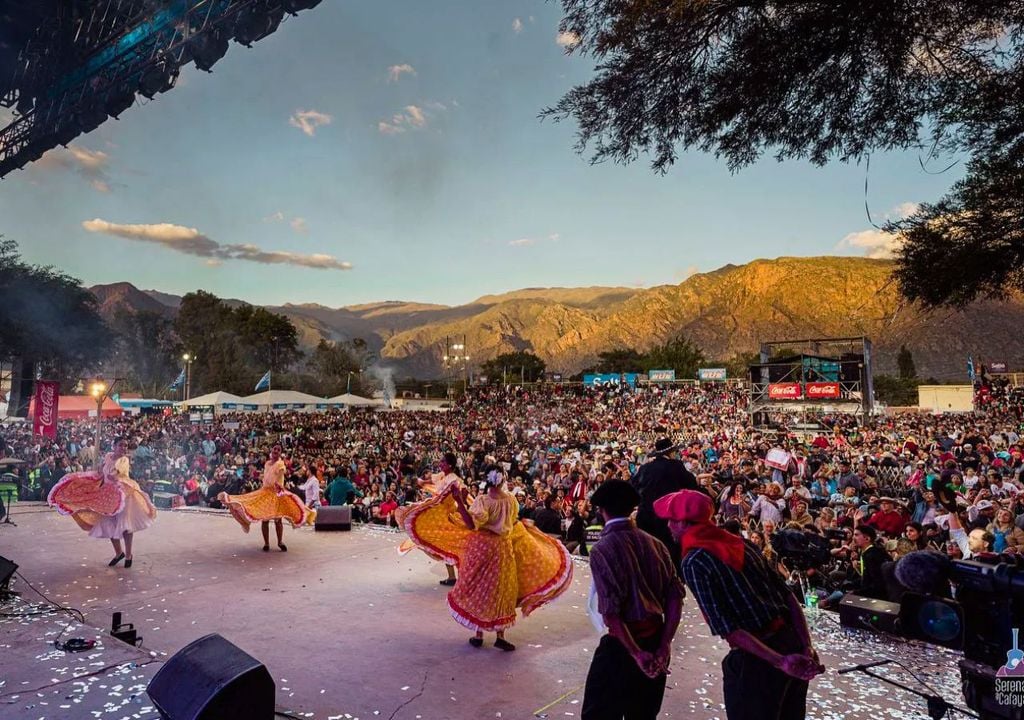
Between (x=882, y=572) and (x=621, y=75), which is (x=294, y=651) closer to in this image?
(x=621, y=75)

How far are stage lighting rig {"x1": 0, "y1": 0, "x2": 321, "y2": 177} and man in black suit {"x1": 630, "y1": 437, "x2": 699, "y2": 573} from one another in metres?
7.57

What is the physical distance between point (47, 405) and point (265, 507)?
13.1m

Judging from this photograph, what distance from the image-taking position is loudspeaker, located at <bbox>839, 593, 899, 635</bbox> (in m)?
5.11

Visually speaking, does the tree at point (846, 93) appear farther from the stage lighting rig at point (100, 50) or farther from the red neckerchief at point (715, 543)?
the stage lighting rig at point (100, 50)

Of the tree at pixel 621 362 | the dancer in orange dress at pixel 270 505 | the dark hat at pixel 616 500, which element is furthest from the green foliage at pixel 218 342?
the dark hat at pixel 616 500

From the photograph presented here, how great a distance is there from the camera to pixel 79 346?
3756 centimetres

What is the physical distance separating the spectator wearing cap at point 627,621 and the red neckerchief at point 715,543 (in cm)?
38

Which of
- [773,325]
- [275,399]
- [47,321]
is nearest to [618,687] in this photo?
[275,399]

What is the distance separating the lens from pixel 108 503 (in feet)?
24.5

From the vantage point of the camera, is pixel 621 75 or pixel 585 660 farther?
pixel 585 660

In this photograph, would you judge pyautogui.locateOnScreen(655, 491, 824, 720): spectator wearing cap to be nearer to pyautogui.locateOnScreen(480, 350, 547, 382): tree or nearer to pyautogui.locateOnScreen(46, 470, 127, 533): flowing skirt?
pyautogui.locateOnScreen(46, 470, 127, 533): flowing skirt

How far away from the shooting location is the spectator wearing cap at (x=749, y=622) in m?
2.49

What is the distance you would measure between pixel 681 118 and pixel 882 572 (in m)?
4.57

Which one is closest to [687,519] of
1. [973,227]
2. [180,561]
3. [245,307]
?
[973,227]
